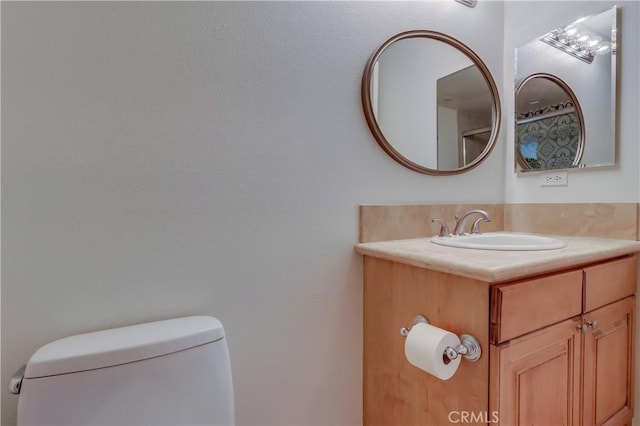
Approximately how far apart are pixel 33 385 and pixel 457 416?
1059mm

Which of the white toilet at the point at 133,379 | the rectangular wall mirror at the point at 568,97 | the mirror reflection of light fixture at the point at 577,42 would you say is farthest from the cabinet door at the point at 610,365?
the white toilet at the point at 133,379

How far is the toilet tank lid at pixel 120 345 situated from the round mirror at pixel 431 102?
3.11 ft

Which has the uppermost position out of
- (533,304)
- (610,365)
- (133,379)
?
(533,304)

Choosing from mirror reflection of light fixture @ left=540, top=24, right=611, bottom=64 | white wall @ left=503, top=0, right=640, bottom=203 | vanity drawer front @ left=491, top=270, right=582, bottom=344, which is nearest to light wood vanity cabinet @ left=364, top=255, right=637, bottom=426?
vanity drawer front @ left=491, top=270, right=582, bottom=344

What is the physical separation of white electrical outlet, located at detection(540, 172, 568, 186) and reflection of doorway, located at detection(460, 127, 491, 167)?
0.31 meters

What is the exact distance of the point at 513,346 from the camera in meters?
0.83

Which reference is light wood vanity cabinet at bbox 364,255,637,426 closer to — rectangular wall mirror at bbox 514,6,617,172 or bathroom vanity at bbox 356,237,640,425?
bathroom vanity at bbox 356,237,640,425

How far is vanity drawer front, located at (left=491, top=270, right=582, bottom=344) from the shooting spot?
0.80 m

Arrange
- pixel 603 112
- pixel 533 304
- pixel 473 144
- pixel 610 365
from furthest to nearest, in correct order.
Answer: pixel 473 144, pixel 603 112, pixel 610 365, pixel 533 304

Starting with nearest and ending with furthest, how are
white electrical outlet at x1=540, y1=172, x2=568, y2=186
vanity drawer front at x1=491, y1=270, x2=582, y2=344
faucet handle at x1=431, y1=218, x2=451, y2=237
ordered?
vanity drawer front at x1=491, y1=270, x2=582, y2=344, faucet handle at x1=431, y1=218, x2=451, y2=237, white electrical outlet at x1=540, y1=172, x2=568, y2=186

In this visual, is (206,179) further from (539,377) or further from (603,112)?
(603,112)

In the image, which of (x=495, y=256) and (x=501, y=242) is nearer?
(x=495, y=256)

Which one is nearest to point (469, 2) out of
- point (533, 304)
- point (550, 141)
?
point (550, 141)

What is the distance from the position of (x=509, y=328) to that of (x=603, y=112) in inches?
43.7
